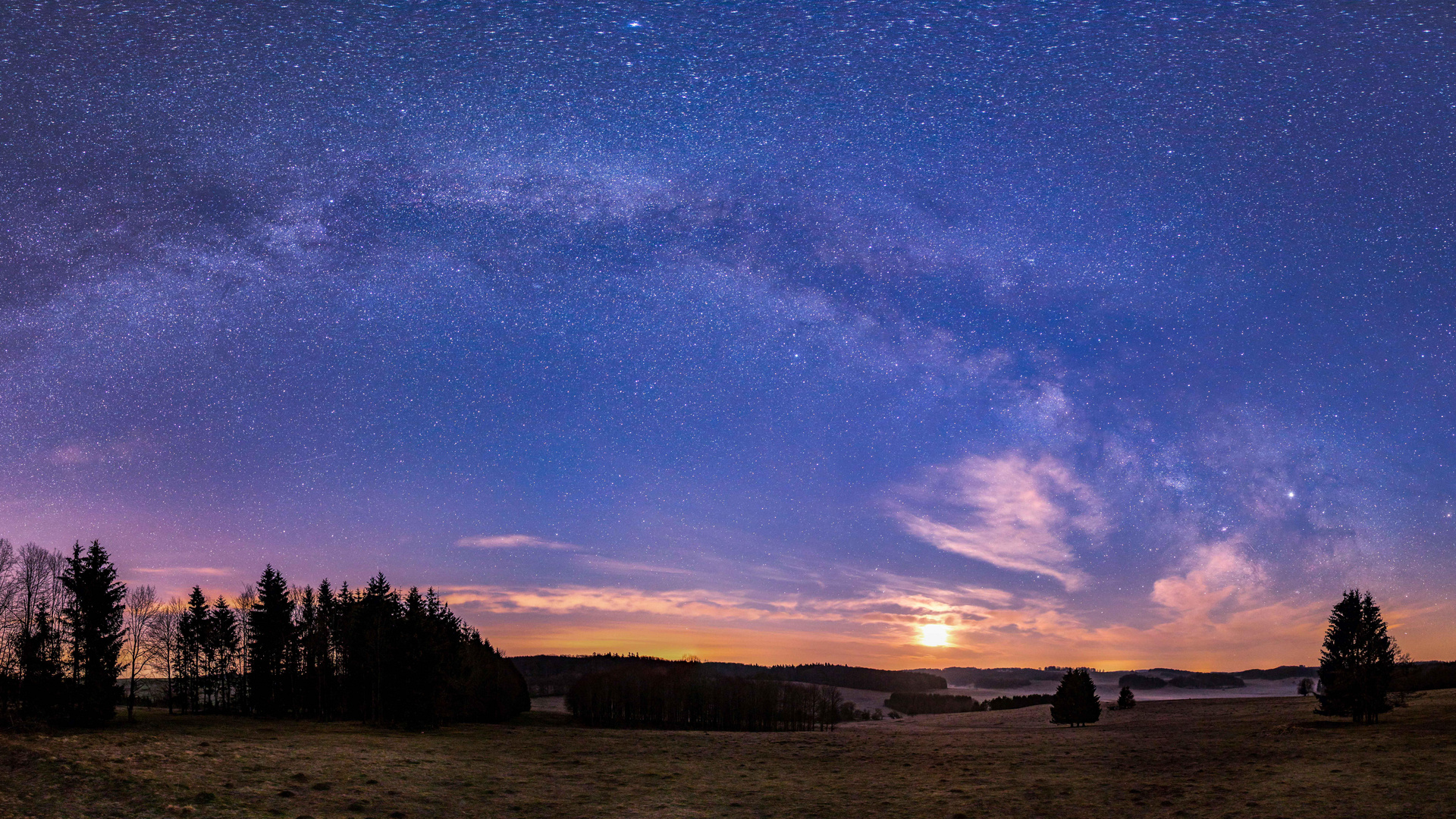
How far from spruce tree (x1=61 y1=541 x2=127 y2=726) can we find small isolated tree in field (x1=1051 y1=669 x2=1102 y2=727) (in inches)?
3731

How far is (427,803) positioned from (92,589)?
58.9 metres

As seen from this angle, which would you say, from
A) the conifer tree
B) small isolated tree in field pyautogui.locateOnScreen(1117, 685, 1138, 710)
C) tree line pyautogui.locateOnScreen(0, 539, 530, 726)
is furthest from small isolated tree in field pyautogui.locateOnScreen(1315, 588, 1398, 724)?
the conifer tree

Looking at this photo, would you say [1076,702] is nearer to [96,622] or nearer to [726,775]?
[726,775]

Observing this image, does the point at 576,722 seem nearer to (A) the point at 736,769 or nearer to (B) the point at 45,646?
(B) the point at 45,646

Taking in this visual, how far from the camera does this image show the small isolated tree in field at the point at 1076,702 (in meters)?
89.1

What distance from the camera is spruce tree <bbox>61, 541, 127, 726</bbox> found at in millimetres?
66438

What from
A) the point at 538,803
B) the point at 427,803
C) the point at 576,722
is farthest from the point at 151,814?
the point at 576,722

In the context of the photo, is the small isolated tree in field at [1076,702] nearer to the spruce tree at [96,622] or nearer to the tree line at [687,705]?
the tree line at [687,705]

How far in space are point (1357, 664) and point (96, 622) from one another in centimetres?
10813

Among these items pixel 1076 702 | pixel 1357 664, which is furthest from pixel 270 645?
pixel 1357 664

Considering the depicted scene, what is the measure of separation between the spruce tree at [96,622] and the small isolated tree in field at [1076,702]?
311 ft

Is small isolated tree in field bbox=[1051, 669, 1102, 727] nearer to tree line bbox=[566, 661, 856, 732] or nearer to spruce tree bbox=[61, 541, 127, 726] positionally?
tree line bbox=[566, 661, 856, 732]

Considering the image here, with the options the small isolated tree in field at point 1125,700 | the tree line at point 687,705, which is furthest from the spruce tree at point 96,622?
the small isolated tree in field at point 1125,700

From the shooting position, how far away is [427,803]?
3397cm
